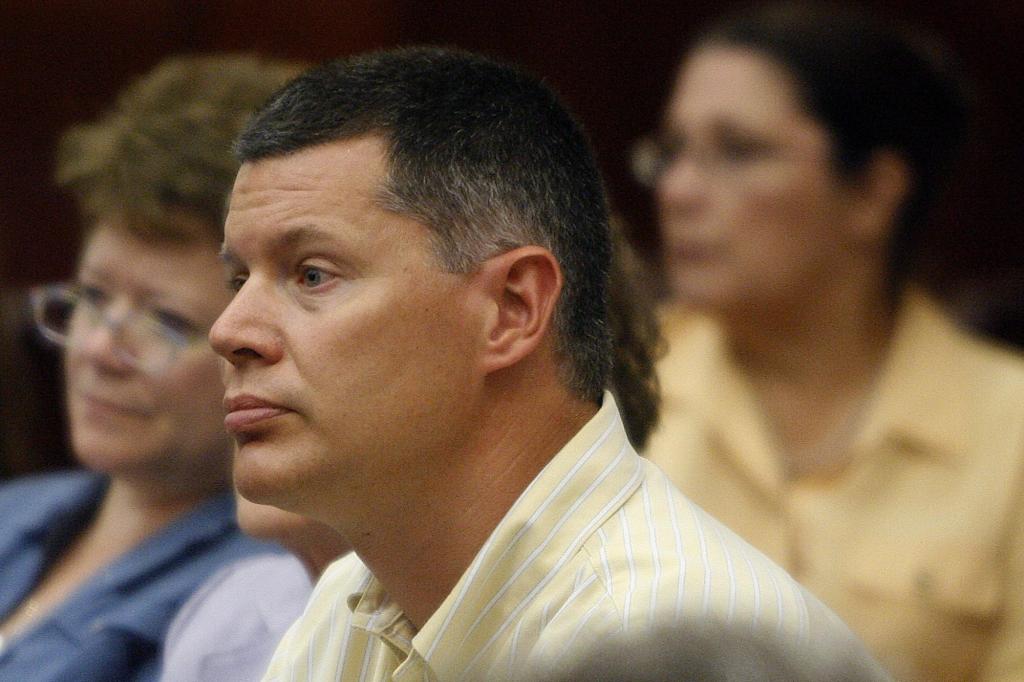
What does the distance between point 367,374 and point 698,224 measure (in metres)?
1.64

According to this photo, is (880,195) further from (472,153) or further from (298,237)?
(298,237)

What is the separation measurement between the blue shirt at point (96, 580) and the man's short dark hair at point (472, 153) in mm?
724

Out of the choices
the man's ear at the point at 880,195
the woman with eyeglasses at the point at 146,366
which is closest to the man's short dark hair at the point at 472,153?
the woman with eyeglasses at the point at 146,366

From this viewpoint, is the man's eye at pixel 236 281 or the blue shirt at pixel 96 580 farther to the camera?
the blue shirt at pixel 96 580

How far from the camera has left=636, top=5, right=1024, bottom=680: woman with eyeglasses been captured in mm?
2480

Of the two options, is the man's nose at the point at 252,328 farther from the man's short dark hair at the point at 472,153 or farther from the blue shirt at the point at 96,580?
the blue shirt at the point at 96,580

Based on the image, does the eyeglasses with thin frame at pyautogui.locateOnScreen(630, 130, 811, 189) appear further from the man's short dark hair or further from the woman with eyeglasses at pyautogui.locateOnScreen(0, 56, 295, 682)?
the man's short dark hair

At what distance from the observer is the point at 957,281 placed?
11.6ft

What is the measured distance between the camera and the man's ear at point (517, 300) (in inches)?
51.2

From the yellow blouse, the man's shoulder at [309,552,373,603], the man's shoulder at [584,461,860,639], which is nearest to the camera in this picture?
the man's shoulder at [584,461,860,639]

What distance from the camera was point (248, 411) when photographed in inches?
51.4

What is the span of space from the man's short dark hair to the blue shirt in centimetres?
72

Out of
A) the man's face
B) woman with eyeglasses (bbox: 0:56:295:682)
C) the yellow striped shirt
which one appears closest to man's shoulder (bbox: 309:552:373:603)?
the yellow striped shirt

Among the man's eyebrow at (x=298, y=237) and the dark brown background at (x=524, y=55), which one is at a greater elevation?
the man's eyebrow at (x=298, y=237)
